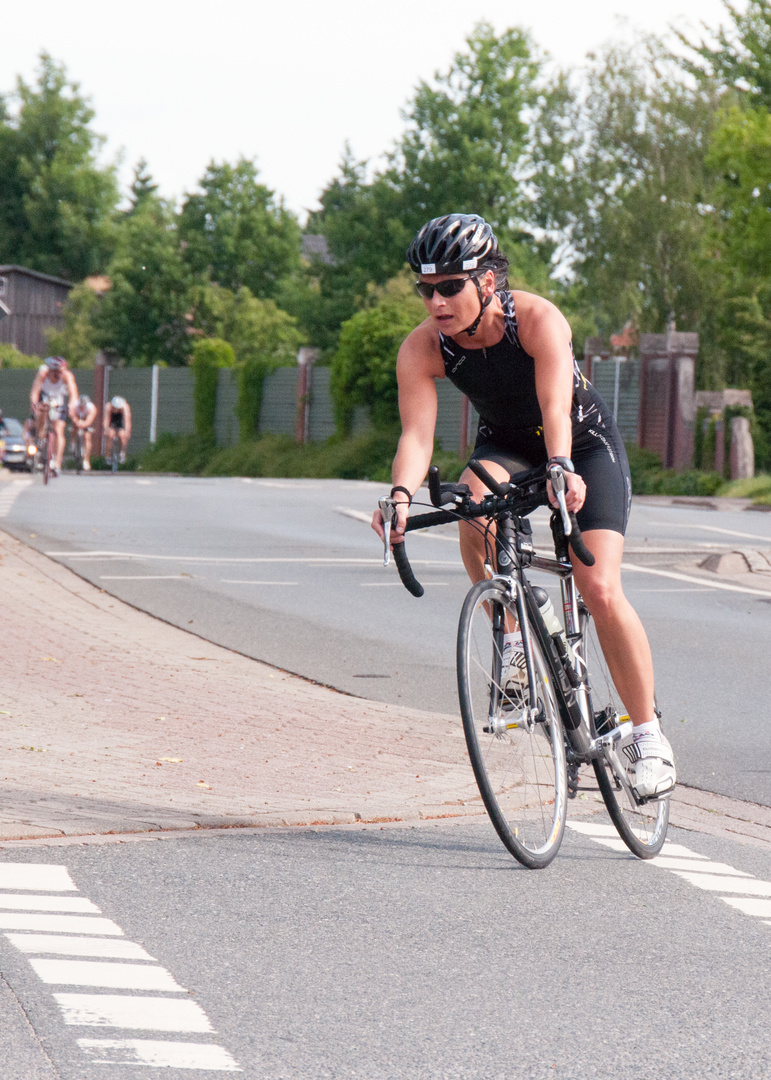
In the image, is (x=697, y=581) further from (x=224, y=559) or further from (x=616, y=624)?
(x=616, y=624)

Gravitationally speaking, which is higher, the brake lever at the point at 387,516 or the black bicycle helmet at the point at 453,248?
the black bicycle helmet at the point at 453,248

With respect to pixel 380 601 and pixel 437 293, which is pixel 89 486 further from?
pixel 437 293

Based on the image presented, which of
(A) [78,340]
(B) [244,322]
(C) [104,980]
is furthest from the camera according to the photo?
(A) [78,340]

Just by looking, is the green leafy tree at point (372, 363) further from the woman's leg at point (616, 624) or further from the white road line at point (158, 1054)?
the white road line at point (158, 1054)

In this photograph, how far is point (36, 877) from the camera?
4668 mm

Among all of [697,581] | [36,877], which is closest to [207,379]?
[697,581]

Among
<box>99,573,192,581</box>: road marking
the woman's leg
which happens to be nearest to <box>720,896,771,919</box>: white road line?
the woman's leg

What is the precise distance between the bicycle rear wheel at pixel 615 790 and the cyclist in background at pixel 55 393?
63.8 feet

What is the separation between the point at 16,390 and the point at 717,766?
52.5 meters

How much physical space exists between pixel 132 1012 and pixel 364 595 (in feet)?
32.3

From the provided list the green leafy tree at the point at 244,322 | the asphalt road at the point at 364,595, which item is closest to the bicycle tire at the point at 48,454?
the asphalt road at the point at 364,595

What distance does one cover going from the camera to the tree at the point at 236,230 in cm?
7312

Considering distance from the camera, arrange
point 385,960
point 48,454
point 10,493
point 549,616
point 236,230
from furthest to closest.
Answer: point 236,230 < point 48,454 < point 10,493 < point 549,616 < point 385,960

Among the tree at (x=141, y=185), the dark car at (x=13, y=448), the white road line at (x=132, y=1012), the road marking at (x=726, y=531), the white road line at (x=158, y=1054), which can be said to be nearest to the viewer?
the white road line at (x=158, y=1054)
